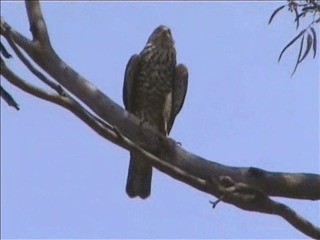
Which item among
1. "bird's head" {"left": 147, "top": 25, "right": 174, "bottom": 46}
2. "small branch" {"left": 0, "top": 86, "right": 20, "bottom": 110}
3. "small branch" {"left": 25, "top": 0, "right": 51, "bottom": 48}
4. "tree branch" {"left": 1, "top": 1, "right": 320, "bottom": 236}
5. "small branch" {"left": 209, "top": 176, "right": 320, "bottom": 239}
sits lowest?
"small branch" {"left": 209, "top": 176, "right": 320, "bottom": 239}

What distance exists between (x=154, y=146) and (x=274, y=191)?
58 cm

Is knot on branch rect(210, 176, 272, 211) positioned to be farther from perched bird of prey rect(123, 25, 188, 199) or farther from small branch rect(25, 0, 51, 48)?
perched bird of prey rect(123, 25, 188, 199)

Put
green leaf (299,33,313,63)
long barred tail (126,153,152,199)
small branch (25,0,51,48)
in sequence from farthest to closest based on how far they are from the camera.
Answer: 1. long barred tail (126,153,152,199)
2. green leaf (299,33,313,63)
3. small branch (25,0,51,48)

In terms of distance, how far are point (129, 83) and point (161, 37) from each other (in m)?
0.62

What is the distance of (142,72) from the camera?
5785 mm

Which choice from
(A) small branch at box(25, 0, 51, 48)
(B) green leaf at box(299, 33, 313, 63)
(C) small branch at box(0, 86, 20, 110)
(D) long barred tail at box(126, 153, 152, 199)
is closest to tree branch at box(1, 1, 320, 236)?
(A) small branch at box(25, 0, 51, 48)

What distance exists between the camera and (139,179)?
526 cm

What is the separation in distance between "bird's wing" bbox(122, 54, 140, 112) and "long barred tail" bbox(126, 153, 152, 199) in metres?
0.49

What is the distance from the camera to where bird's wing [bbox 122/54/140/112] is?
5.68m

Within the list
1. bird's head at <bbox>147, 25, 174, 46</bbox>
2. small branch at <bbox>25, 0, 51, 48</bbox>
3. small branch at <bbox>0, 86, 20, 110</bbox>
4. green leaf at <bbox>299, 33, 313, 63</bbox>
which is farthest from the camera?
bird's head at <bbox>147, 25, 174, 46</bbox>

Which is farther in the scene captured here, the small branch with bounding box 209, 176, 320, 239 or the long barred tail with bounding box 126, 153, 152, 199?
the long barred tail with bounding box 126, 153, 152, 199

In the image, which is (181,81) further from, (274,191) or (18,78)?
(18,78)

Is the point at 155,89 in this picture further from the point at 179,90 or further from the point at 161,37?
the point at 161,37

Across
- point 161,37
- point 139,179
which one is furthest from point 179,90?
point 139,179
